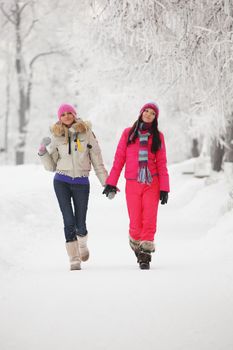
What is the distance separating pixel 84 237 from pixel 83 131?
4.40ft

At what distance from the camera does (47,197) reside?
45.1ft

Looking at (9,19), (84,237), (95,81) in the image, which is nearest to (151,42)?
(84,237)

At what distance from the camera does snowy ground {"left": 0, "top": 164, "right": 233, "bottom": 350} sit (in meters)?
3.77

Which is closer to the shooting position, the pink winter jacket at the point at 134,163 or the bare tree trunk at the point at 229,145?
the pink winter jacket at the point at 134,163

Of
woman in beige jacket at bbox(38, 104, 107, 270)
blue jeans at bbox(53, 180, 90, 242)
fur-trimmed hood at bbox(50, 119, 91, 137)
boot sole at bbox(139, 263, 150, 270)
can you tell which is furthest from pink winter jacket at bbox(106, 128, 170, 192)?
boot sole at bbox(139, 263, 150, 270)

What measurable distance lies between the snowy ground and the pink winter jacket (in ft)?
3.53

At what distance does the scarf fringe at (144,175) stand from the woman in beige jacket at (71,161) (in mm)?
527

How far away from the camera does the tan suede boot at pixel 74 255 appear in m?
6.37

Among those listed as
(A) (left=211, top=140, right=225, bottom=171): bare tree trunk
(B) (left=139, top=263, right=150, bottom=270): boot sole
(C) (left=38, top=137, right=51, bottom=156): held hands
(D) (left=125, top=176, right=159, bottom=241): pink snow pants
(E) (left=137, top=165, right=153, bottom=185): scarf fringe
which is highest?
(C) (left=38, top=137, right=51, bottom=156): held hands

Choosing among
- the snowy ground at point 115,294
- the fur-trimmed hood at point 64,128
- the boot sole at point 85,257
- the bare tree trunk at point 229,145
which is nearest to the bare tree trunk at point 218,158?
the bare tree trunk at point 229,145

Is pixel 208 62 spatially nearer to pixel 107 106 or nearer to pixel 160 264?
pixel 160 264

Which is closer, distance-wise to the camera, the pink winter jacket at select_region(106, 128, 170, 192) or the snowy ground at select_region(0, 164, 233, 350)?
the snowy ground at select_region(0, 164, 233, 350)

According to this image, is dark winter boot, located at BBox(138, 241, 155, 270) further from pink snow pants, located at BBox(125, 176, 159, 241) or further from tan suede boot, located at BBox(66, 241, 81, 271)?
tan suede boot, located at BBox(66, 241, 81, 271)

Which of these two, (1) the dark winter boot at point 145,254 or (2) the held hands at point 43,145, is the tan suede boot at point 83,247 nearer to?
(1) the dark winter boot at point 145,254
